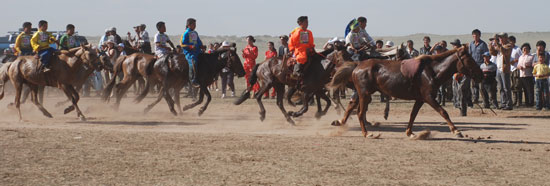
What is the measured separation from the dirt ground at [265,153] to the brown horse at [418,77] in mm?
620

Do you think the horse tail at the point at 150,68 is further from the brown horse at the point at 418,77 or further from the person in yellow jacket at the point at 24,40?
the brown horse at the point at 418,77

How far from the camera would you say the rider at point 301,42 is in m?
14.7

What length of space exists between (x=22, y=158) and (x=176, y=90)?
27.1ft

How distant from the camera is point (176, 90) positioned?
18.3 m

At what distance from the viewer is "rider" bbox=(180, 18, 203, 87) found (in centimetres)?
1714

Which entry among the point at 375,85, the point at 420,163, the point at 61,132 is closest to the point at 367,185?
the point at 420,163

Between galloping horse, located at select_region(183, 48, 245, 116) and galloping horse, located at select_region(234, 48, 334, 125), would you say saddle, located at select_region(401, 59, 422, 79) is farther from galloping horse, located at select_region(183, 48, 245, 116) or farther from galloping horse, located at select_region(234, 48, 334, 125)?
galloping horse, located at select_region(183, 48, 245, 116)

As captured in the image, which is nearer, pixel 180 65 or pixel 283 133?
pixel 283 133

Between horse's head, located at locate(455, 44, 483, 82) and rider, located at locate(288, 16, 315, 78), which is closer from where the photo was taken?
horse's head, located at locate(455, 44, 483, 82)

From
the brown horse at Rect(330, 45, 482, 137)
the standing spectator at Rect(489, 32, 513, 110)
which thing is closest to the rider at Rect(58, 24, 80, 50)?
the brown horse at Rect(330, 45, 482, 137)

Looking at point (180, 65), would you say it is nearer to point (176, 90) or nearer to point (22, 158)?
point (176, 90)

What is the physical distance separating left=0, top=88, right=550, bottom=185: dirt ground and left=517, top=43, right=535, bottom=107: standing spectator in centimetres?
287

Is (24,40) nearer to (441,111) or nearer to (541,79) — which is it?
(441,111)

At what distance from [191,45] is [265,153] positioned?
6.96 metres
